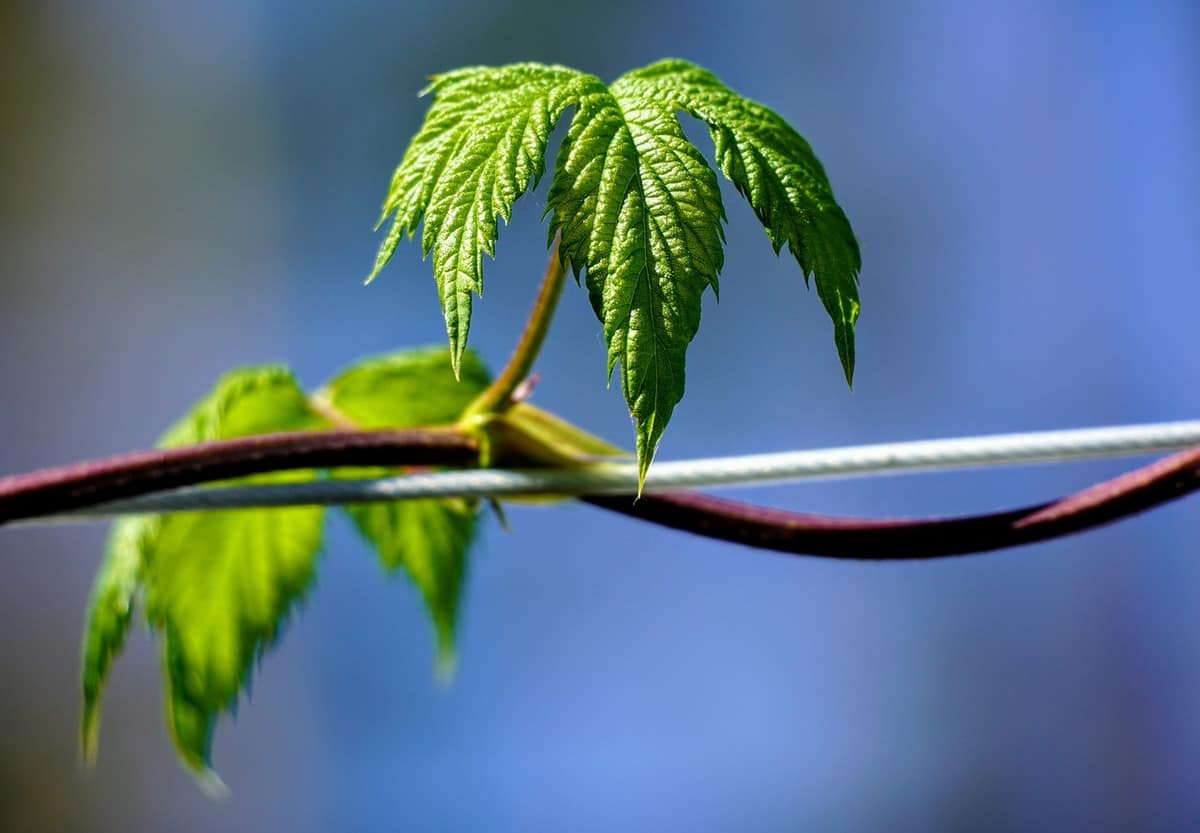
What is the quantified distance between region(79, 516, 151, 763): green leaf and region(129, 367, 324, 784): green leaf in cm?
2

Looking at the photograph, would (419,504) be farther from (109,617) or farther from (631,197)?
(631,197)

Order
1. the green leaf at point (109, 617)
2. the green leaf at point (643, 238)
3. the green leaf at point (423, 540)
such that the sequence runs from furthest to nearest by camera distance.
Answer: the green leaf at point (423, 540)
the green leaf at point (109, 617)
the green leaf at point (643, 238)

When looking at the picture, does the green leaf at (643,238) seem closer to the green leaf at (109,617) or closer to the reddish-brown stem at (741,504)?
the reddish-brown stem at (741,504)

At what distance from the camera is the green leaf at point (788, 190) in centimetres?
28

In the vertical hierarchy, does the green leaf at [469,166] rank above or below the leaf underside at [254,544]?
above

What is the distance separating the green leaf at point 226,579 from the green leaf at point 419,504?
2 cm

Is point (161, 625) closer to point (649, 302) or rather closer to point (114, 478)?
point (114, 478)

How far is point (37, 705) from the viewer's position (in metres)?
2.30

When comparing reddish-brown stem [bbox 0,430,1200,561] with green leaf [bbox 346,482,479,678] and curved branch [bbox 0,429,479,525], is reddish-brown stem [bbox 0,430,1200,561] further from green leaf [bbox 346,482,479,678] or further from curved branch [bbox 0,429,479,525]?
green leaf [bbox 346,482,479,678]

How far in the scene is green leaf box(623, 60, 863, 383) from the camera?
276mm

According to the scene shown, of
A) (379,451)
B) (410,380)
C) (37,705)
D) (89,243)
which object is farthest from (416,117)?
(379,451)

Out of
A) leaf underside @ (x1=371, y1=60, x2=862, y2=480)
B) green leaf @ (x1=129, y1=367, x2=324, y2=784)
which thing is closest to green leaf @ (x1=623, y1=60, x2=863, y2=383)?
leaf underside @ (x1=371, y1=60, x2=862, y2=480)

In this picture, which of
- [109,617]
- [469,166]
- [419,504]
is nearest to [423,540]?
[419,504]

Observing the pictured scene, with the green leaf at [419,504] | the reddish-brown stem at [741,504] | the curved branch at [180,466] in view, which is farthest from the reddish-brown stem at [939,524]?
Answer: the green leaf at [419,504]
